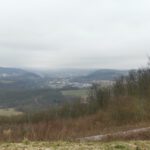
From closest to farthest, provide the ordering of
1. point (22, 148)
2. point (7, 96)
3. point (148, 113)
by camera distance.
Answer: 1. point (22, 148)
2. point (148, 113)
3. point (7, 96)

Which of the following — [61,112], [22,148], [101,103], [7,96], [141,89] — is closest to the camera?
[22,148]

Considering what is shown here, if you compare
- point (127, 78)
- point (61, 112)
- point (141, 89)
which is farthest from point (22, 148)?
point (61, 112)

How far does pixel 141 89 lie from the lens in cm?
4366

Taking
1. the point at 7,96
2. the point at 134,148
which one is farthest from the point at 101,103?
the point at 7,96

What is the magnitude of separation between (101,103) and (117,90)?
271 cm

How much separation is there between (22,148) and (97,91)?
4366cm

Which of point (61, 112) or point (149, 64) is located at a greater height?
point (149, 64)

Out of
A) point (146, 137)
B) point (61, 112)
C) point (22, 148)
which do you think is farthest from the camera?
point (61, 112)

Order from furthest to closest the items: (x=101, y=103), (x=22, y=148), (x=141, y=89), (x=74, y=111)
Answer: (x=74, y=111)
(x=101, y=103)
(x=141, y=89)
(x=22, y=148)

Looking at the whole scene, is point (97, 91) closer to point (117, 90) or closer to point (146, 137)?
point (117, 90)

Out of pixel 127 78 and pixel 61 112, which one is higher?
pixel 127 78

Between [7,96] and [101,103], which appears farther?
[7,96]

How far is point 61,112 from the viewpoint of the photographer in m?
58.8

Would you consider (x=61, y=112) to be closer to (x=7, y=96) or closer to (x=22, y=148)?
(x=22, y=148)
